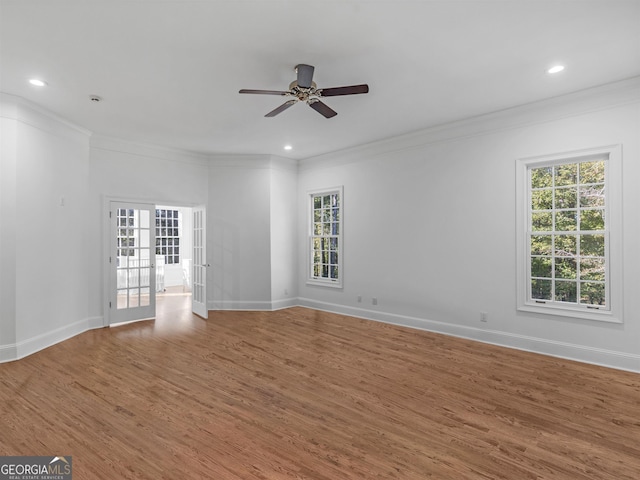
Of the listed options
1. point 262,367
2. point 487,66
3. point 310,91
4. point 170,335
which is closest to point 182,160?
point 170,335

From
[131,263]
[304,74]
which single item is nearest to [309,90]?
[304,74]

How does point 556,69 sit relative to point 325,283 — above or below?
above

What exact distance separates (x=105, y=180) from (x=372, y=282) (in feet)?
15.1

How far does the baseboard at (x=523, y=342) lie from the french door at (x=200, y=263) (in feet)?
9.01

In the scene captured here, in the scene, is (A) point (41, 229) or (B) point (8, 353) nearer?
(B) point (8, 353)

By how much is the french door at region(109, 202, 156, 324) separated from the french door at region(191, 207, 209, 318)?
0.78 meters

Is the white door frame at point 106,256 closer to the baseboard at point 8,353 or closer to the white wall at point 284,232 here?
the baseboard at point 8,353

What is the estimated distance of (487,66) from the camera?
3312 millimetres

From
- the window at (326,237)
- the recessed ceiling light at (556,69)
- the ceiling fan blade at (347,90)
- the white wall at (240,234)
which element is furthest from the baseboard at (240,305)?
the recessed ceiling light at (556,69)

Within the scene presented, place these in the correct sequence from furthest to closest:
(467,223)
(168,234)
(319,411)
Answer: (168,234)
(467,223)
(319,411)

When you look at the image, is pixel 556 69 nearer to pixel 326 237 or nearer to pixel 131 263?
pixel 326 237

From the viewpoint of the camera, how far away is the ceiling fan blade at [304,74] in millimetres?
3047

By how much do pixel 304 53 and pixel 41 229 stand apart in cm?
391

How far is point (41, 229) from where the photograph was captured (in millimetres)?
4363
